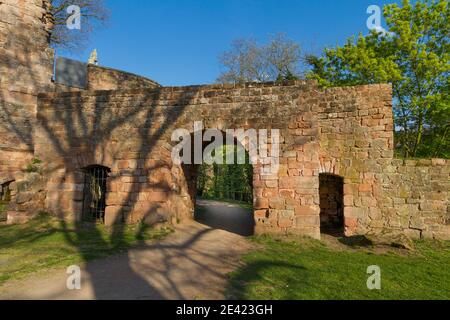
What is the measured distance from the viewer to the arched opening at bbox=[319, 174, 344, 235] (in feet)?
32.9

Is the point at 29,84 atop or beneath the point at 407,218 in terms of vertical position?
atop

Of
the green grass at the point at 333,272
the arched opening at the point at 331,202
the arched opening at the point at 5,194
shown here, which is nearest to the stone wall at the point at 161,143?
the green grass at the point at 333,272

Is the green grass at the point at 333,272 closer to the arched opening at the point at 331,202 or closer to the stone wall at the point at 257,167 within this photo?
the stone wall at the point at 257,167

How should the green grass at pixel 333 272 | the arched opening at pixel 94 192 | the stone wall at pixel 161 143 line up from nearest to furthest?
1. the green grass at pixel 333 272
2. the stone wall at pixel 161 143
3. the arched opening at pixel 94 192

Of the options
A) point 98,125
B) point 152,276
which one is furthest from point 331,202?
point 98,125

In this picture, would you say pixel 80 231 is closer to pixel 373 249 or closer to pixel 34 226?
pixel 34 226

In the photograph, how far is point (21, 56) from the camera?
10.5 meters

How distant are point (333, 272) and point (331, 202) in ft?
16.2

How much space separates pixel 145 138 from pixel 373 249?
22.4 ft

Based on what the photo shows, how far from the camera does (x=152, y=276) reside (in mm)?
5133

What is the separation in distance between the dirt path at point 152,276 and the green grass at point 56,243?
1.50ft

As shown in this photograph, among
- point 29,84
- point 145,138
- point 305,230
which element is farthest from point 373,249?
point 29,84

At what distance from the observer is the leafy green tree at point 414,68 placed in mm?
13109

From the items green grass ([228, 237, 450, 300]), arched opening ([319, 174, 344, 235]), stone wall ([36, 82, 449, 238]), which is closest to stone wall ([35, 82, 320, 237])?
stone wall ([36, 82, 449, 238])
